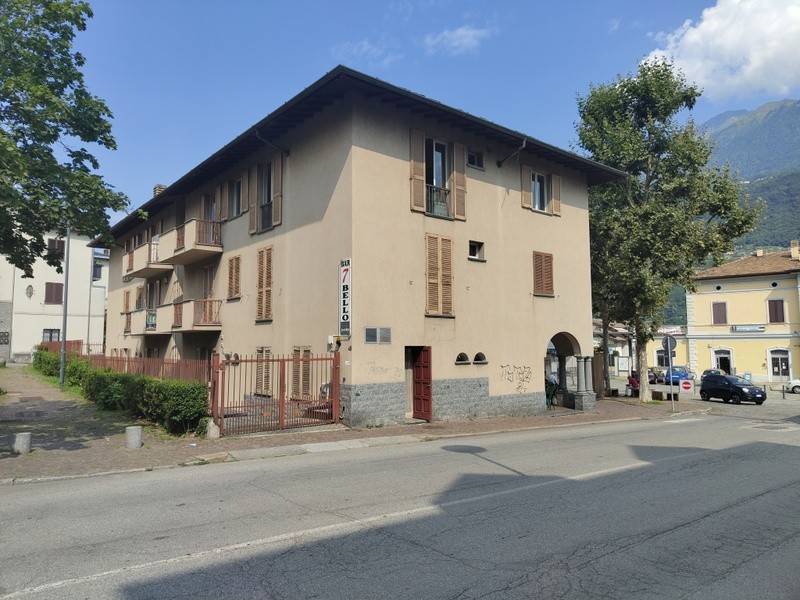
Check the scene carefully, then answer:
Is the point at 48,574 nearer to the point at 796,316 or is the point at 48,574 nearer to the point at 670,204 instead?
the point at 670,204

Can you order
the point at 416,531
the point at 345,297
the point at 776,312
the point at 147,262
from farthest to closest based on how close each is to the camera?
the point at 776,312 → the point at 147,262 → the point at 345,297 → the point at 416,531

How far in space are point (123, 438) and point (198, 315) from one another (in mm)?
9651

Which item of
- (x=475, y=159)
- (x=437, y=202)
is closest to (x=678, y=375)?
(x=475, y=159)

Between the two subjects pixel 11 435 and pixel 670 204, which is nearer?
pixel 11 435

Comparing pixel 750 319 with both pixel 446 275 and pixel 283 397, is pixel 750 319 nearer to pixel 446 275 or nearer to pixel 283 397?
pixel 446 275

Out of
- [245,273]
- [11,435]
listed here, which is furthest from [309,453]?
[245,273]

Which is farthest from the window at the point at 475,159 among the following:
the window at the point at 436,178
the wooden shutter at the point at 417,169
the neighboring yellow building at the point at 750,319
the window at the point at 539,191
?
the neighboring yellow building at the point at 750,319

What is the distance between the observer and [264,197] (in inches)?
794

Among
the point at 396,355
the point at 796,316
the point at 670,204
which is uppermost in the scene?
the point at 670,204

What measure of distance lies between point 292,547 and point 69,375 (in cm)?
2765

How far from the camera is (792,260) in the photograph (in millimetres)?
43500

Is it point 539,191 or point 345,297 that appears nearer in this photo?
point 345,297

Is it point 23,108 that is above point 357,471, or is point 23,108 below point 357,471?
above

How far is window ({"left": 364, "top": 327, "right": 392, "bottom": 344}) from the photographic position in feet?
50.9
